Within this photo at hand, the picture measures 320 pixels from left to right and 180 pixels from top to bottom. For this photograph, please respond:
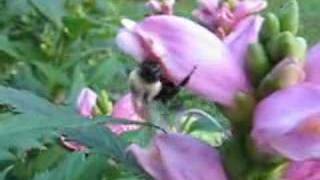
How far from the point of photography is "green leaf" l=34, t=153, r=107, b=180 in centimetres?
162

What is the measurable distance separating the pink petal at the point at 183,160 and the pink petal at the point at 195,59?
5cm

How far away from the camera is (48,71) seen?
3.13m

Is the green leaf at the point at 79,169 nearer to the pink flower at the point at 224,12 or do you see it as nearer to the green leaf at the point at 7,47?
the pink flower at the point at 224,12

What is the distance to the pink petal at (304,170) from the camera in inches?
43.8

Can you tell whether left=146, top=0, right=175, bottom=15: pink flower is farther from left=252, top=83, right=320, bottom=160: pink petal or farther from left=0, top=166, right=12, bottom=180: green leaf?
left=252, top=83, right=320, bottom=160: pink petal

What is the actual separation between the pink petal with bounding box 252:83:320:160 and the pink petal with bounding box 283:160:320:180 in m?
0.06

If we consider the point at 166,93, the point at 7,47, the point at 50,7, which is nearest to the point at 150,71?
the point at 166,93

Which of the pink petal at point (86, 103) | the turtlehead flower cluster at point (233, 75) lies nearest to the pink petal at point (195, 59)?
the turtlehead flower cluster at point (233, 75)

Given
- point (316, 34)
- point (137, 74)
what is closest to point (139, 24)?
point (137, 74)

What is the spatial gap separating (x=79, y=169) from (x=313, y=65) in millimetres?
602

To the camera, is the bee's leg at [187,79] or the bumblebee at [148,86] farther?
the bumblebee at [148,86]

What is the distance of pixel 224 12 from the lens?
282cm

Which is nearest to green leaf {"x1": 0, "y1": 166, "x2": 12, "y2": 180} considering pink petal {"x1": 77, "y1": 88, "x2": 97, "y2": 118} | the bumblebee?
pink petal {"x1": 77, "y1": 88, "x2": 97, "y2": 118}

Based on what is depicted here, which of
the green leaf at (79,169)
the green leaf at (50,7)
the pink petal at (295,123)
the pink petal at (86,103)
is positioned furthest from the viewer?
the green leaf at (50,7)
